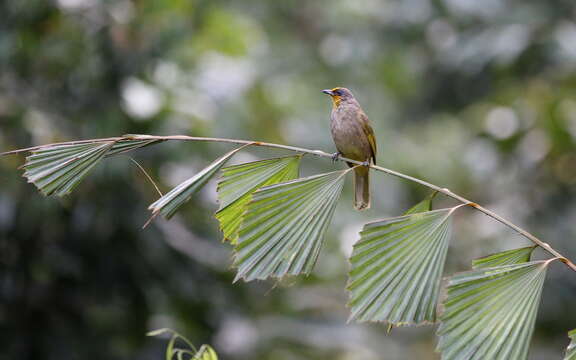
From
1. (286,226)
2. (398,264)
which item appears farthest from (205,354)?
(398,264)

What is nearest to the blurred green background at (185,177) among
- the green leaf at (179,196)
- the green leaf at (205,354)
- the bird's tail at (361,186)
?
the bird's tail at (361,186)

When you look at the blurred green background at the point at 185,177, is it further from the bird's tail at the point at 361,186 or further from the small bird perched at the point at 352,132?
the bird's tail at the point at 361,186

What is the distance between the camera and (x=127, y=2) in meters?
7.47

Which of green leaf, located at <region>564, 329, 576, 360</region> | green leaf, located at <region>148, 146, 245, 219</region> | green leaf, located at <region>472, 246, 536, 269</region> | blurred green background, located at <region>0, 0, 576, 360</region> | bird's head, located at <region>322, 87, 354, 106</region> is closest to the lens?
green leaf, located at <region>564, 329, 576, 360</region>

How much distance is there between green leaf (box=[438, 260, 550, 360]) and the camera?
83.4 inches

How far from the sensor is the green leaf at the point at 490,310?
2119 mm

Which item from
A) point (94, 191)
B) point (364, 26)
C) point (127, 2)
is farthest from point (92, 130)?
point (364, 26)

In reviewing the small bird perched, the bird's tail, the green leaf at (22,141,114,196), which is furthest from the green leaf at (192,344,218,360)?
the small bird perched

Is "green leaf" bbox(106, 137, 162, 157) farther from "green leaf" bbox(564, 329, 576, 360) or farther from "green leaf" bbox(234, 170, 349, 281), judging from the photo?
"green leaf" bbox(564, 329, 576, 360)

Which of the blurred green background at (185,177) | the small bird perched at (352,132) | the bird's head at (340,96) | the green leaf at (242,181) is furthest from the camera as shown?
the blurred green background at (185,177)

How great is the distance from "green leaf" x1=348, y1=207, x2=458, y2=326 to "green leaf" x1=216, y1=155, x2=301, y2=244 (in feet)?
1.26

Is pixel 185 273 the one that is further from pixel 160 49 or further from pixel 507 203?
pixel 507 203

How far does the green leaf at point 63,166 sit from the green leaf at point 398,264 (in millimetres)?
854

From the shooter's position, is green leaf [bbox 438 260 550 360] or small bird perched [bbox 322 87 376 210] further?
small bird perched [bbox 322 87 376 210]
